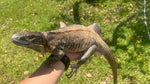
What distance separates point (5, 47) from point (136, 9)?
209 inches

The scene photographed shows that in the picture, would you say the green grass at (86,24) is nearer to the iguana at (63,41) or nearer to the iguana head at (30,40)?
the iguana at (63,41)

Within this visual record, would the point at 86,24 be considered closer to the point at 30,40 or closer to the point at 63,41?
the point at 63,41

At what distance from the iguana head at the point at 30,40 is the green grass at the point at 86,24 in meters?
2.11

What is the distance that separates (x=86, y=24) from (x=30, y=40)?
3.76 metres

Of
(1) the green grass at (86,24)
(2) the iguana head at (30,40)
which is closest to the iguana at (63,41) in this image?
(2) the iguana head at (30,40)

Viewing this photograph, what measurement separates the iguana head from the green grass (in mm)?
2105

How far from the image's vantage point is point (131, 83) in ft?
13.8

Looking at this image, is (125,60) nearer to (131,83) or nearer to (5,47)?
(131,83)

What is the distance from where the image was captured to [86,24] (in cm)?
589

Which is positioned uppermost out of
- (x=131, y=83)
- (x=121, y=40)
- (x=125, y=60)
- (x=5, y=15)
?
(x=5, y=15)

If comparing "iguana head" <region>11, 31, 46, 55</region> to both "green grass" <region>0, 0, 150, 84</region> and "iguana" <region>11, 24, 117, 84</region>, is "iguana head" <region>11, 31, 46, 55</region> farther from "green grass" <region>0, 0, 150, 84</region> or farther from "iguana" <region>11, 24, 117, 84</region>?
"green grass" <region>0, 0, 150, 84</region>

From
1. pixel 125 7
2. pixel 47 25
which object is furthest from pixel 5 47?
pixel 125 7

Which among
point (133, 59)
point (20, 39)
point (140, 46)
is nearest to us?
point (20, 39)

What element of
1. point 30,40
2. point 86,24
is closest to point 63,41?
point 30,40
